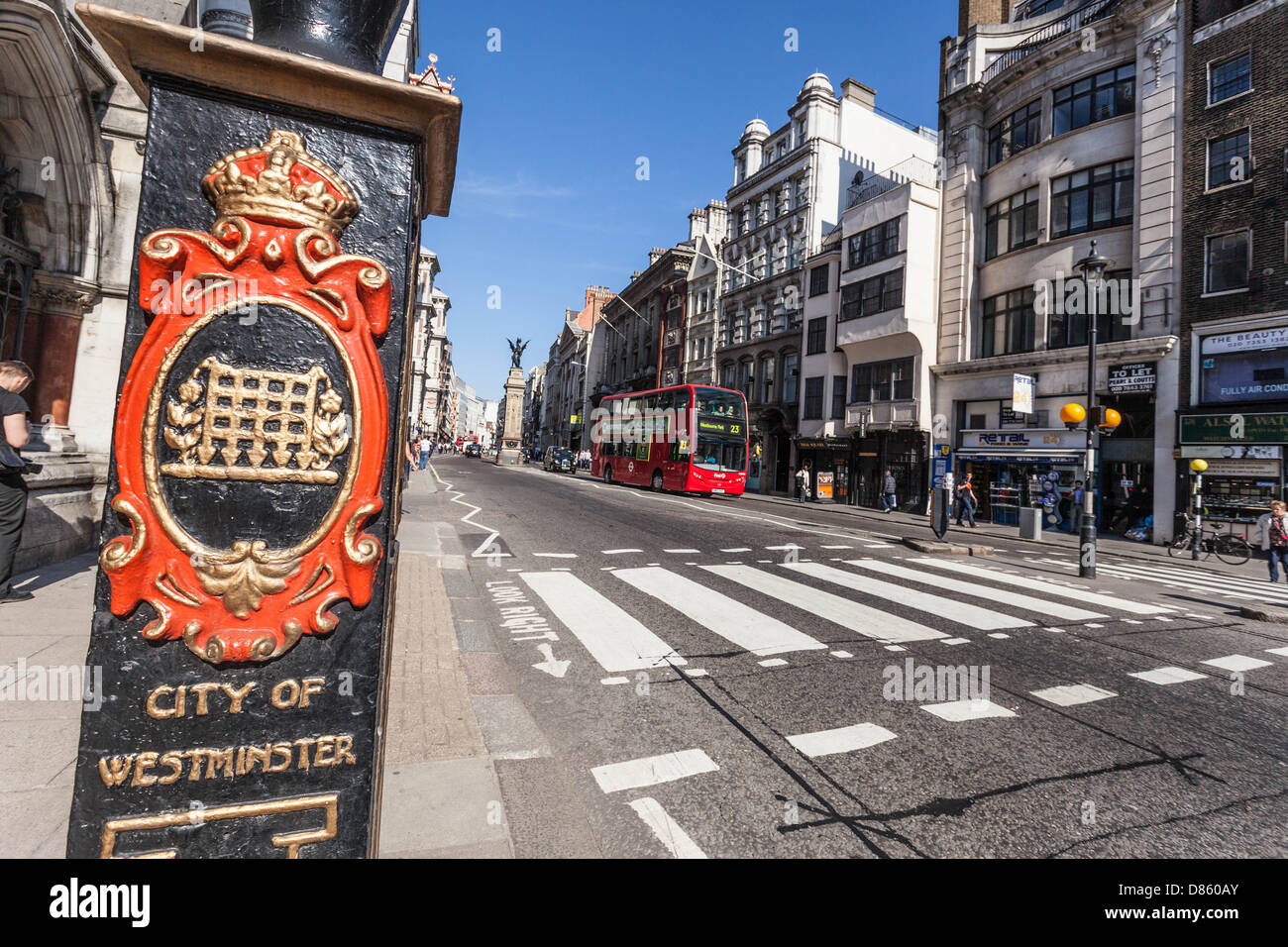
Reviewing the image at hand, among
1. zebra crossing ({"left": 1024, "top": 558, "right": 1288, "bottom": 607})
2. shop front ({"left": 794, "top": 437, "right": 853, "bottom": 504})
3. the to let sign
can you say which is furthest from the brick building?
shop front ({"left": 794, "top": 437, "right": 853, "bottom": 504})

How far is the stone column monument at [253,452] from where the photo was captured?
4.50 ft

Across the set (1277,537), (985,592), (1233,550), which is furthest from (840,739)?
(1233,550)

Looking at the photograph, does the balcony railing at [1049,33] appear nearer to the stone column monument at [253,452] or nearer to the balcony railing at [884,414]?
the balcony railing at [884,414]

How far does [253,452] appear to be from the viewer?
57.8 inches

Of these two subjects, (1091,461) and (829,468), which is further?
(829,468)

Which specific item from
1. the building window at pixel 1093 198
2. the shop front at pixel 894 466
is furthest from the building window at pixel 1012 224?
the shop front at pixel 894 466

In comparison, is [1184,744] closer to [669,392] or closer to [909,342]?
[669,392]

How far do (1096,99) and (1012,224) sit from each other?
445cm

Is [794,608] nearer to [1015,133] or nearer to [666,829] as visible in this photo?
[666,829]

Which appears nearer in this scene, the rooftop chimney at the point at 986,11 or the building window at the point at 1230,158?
the building window at the point at 1230,158

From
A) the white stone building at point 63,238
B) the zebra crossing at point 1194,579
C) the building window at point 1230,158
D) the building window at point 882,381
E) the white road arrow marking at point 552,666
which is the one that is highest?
the building window at point 1230,158

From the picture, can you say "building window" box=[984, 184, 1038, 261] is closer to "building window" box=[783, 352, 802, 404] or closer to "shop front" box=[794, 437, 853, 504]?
"shop front" box=[794, 437, 853, 504]

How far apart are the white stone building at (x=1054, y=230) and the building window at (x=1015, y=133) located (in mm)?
55

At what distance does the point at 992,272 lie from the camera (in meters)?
24.9
